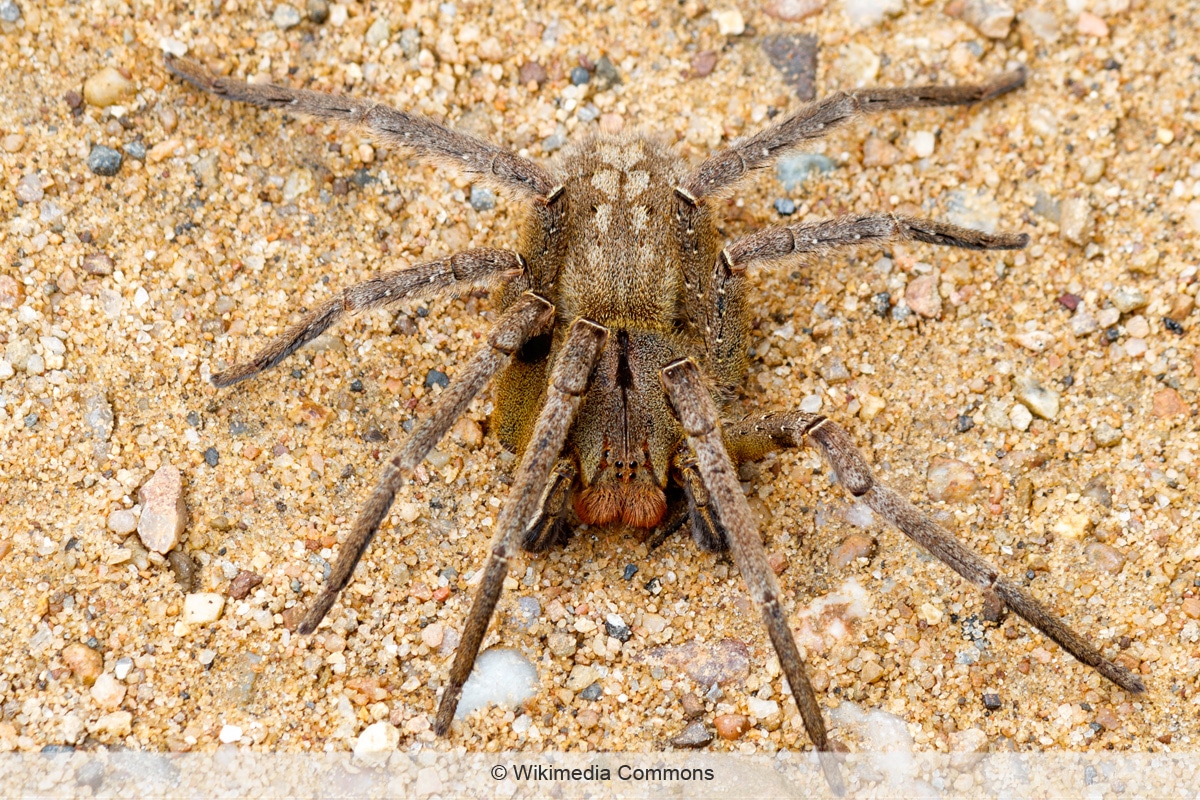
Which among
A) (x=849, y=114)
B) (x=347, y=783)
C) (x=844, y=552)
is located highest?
(x=849, y=114)

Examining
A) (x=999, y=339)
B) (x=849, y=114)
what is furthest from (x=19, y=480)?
(x=999, y=339)

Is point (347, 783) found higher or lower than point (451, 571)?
lower

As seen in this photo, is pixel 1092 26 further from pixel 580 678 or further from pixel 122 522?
pixel 122 522

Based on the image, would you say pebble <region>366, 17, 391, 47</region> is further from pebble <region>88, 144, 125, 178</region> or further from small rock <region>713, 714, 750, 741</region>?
small rock <region>713, 714, 750, 741</region>

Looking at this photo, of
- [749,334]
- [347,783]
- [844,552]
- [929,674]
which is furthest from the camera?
[749,334]

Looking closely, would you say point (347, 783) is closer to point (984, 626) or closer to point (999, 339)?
point (984, 626)

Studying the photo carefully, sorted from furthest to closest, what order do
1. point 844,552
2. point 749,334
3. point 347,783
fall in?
point 749,334 → point 844,552 → point 347,783

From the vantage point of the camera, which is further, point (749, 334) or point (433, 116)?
point (433, 116)
